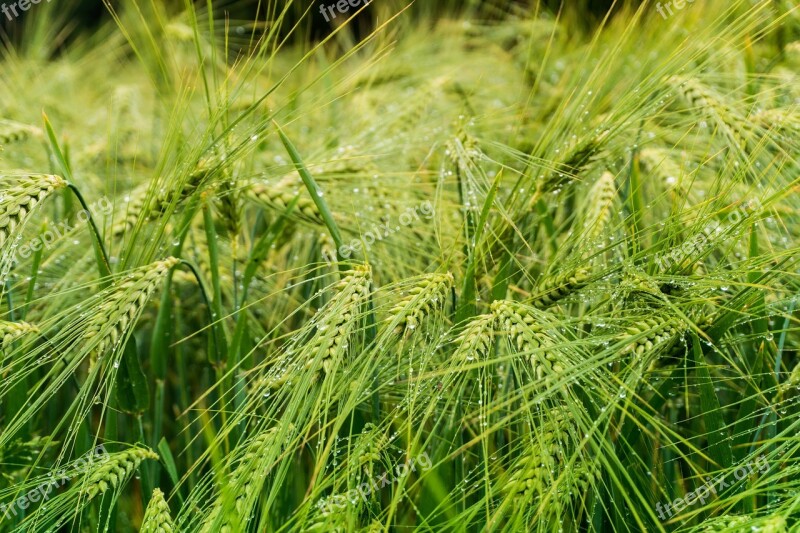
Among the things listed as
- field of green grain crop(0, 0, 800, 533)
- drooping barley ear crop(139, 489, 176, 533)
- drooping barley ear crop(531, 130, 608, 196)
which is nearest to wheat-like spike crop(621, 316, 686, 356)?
field of green grain crop(0, 0, 800, 533)

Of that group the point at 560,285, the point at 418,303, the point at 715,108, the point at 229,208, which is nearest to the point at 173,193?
the point at 229,208

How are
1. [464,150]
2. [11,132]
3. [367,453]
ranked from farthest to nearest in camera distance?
1. [11,132]
2. [464,150]
3. [367,453]

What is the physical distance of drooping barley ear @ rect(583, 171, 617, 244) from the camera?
88cm

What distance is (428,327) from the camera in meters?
0.78

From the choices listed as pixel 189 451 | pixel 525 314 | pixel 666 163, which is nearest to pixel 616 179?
pixel 666 163

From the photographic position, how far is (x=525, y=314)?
0.75m

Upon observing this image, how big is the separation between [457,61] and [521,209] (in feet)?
4.69

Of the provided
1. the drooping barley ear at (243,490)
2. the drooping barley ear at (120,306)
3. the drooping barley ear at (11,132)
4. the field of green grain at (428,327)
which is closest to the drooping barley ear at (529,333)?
the field of green grain at (428,327)

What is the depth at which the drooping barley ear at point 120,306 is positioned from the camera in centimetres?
78

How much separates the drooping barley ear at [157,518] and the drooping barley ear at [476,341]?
1.05 feet

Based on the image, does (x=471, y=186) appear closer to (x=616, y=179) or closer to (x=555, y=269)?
(x=555, y=269)

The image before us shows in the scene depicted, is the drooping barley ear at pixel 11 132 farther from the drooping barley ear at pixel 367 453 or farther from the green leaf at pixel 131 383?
the drooping barley ear at pixel 367 453

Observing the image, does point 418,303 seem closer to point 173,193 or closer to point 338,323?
point 338,323

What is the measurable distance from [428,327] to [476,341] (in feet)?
0.28
